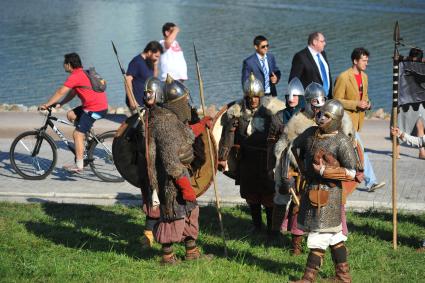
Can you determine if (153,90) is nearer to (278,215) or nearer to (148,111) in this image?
(148,111)

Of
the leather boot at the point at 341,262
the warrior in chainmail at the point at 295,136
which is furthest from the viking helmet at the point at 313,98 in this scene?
the leather boot at the point at 341,262

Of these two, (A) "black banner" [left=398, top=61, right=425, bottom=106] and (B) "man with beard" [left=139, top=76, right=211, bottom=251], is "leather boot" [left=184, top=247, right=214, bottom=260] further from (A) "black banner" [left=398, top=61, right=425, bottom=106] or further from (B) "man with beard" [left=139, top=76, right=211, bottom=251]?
(A) "black banner" [left=398, top=61, right=425, bottom=106]

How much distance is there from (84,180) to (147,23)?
28.8 meters

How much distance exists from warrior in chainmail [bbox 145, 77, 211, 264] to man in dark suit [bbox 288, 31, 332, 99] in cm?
360

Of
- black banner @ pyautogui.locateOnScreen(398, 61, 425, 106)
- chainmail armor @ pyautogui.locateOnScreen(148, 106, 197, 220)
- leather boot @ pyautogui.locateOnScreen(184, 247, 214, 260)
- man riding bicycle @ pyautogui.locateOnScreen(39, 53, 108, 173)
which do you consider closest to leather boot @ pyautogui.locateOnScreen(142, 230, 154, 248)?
leather boot @ pyautogui.locateOnScreen(184, 247, 214, 260)

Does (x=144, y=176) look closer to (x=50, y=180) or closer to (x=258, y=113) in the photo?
(x=258, y=113)

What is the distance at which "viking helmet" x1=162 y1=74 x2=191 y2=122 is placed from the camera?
8445mm

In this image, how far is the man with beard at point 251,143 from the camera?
9.08 metres

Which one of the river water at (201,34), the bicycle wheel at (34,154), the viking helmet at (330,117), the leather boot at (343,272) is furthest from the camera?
the river water at (201,34)

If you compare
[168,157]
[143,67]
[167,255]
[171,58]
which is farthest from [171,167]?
[171,58]

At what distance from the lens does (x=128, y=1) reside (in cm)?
5269

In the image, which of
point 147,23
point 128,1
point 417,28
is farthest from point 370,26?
point 128,1

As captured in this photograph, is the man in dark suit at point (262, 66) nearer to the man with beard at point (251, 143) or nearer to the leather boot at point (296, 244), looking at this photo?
the man with beard at point (251, 143)

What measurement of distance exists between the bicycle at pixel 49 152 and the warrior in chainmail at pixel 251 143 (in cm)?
305
